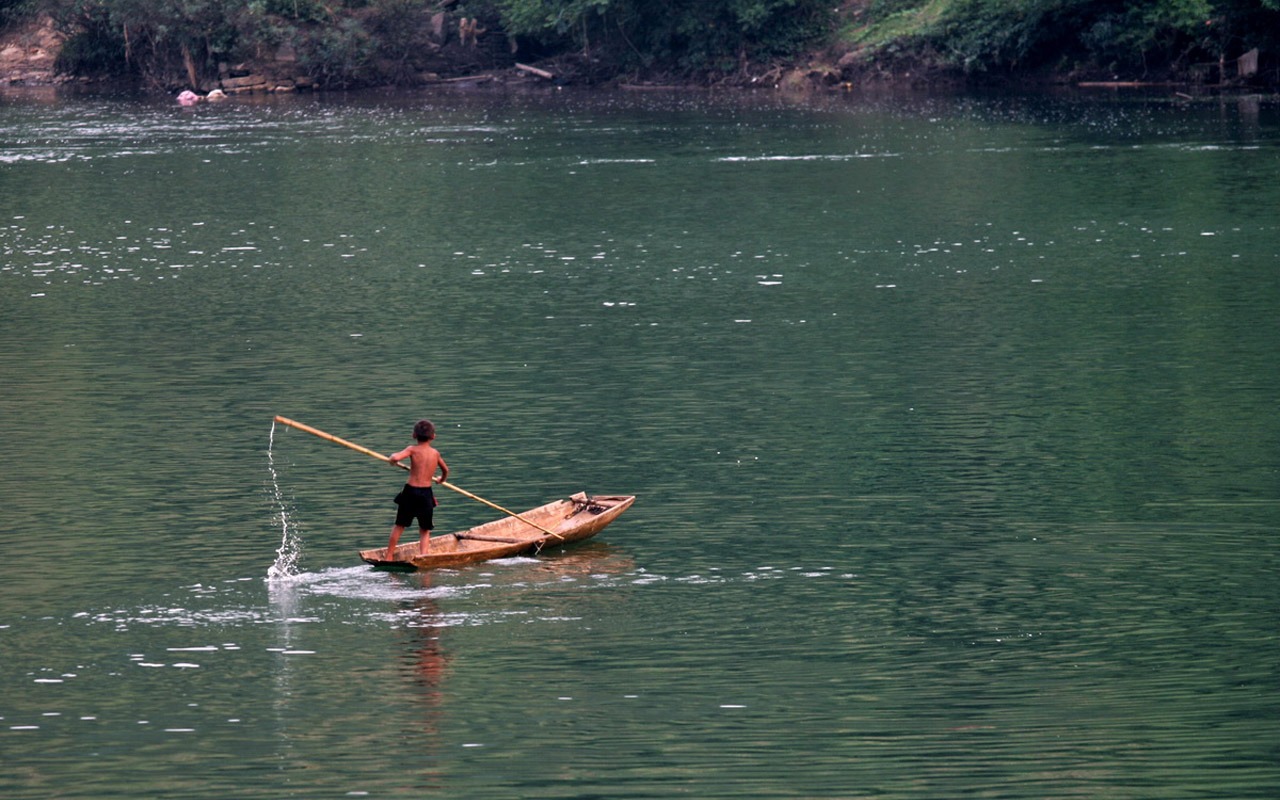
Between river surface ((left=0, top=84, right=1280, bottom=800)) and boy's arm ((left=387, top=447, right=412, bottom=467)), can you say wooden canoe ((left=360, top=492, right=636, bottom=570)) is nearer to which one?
river surface ((left=0, top=84, right=1280, bottom=800))

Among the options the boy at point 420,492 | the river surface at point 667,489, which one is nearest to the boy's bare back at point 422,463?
the boy at point 420,492

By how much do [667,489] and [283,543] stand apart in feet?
15.7

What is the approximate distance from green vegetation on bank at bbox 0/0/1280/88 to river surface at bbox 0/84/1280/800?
89.6ft

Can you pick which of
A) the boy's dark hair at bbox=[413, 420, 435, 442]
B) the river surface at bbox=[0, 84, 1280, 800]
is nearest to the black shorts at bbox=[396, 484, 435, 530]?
the boy's dark hair at bbox=[413, 420, 435, 442]

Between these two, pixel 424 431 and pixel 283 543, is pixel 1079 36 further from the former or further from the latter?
pixel 424 431

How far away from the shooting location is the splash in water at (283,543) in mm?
19969

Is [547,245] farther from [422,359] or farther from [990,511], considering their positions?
[990,511]

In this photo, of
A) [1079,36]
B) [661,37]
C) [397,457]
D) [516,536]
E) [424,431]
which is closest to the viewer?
[424,431]

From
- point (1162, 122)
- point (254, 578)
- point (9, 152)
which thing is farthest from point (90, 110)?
point (254, 578)

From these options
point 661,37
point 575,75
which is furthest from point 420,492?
point 575,75

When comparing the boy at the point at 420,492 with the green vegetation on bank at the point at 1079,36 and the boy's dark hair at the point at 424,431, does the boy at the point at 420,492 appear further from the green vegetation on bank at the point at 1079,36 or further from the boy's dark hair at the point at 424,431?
the green vegetation on bank at the point at 1079,36

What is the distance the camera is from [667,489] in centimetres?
2341

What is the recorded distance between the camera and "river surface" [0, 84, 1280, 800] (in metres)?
15.1

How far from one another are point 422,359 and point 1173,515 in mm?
14118
